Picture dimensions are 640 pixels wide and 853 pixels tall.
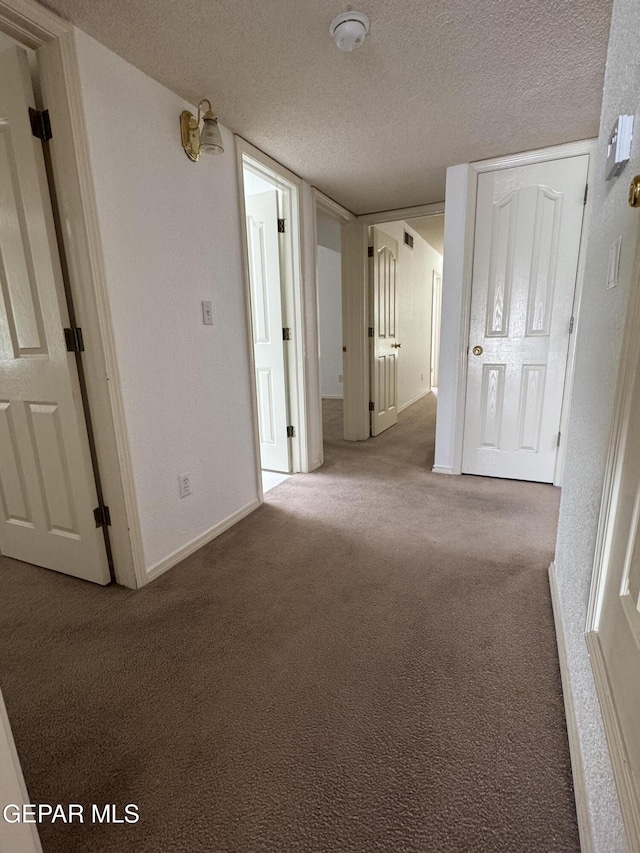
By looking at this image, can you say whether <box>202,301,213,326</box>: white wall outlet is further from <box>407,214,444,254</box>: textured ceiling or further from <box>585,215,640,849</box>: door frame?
<box>407,214,444,254</box>: textured ceiling

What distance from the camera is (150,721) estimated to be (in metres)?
1.11

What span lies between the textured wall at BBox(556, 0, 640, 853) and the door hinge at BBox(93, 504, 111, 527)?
5.64ft

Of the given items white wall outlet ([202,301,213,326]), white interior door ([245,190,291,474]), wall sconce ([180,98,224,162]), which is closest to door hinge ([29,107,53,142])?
wall sconce ([180,98,224,162])

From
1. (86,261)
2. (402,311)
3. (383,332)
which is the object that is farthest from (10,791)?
(402,311)

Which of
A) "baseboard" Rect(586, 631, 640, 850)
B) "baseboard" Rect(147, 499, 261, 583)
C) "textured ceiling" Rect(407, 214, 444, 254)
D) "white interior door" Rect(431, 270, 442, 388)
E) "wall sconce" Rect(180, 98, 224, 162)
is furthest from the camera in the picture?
"white interior door" Rect(431, 270, 442, 388)

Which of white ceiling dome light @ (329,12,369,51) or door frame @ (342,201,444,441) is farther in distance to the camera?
door frame @ (342,201,444,441)

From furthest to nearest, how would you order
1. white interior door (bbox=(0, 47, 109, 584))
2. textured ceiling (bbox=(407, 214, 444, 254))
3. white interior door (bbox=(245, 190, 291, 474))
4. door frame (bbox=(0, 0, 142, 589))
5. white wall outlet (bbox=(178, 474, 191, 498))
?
1. textured ceiling (bbox=(407, 214, 444, 254))
2. white interior door (bbox=(245, 190, 291, 474))
3. white wall outlet (bbox=(178, 474, 191, 498))
4. white interior door (bbox=(0, 47, 109, 584))
5. door frame (bbox=(0, 0, 142, 589))

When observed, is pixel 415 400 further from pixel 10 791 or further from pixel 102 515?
pixel 10 791

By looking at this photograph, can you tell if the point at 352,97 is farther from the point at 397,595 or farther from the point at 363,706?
the point at 363,706

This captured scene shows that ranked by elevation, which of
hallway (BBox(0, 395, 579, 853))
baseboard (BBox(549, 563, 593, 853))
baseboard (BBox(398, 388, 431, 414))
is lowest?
baseboard (BBox(398, 388, 431, 414))

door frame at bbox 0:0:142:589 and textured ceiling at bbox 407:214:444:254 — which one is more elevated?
textured ceiling at bbox 407:214:444:254

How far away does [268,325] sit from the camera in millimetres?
3031

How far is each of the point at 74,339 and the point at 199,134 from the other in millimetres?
1128

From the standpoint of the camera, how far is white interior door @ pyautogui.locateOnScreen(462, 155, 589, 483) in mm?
2490
